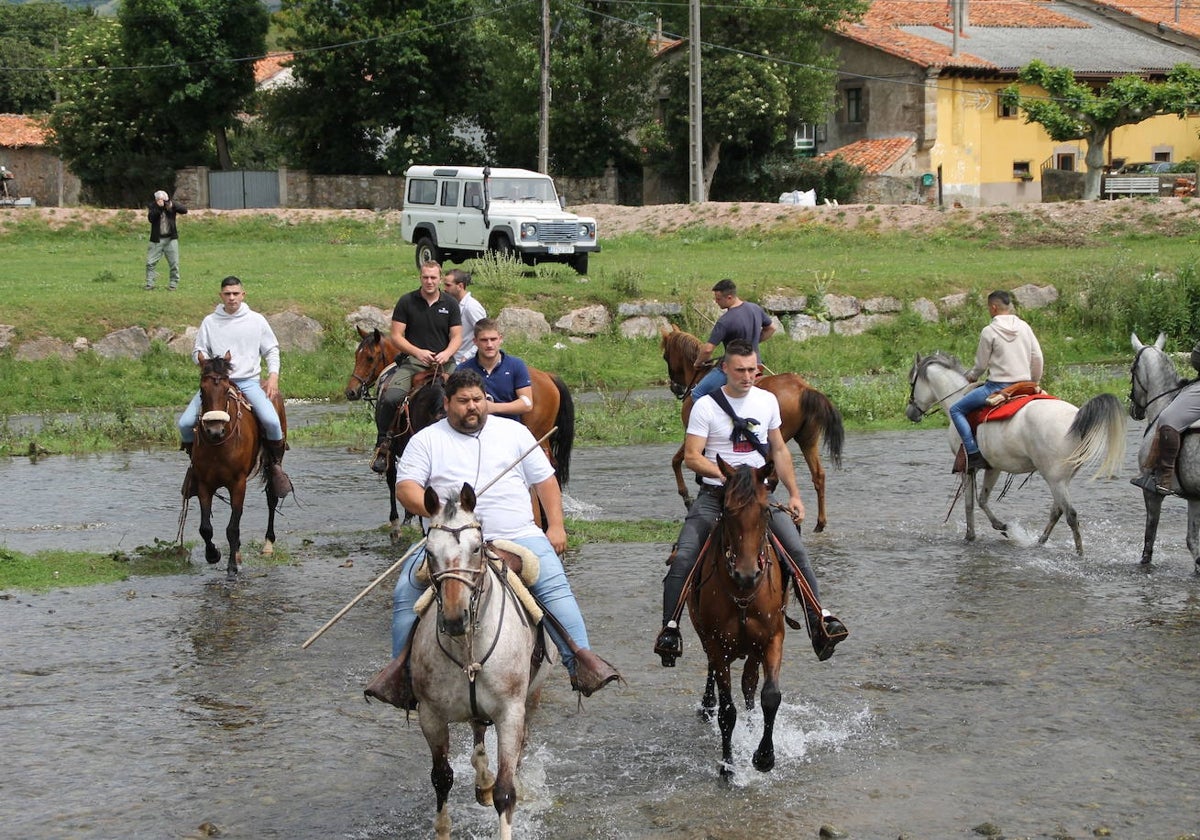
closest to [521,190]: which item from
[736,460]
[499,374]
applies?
[499,374]

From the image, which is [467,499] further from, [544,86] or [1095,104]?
[1095,104]

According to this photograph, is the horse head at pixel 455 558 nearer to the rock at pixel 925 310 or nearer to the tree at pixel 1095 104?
the rock at pixel 925 310

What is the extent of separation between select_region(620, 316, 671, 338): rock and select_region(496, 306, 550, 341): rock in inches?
56.8

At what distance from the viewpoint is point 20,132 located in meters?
67.1

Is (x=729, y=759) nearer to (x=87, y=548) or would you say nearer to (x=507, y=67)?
(x=87, y=548)

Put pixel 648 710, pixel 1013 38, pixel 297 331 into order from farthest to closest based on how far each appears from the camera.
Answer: pixel 1013 38 < pixel 297 331 < pixel 648 710

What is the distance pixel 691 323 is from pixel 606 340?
1.55 meters

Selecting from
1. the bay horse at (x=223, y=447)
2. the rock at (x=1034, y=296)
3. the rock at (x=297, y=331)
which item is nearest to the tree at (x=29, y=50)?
the rock at (x=297, y=331)

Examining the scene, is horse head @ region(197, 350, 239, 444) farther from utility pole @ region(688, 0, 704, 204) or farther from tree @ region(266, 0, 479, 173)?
tree @ region(266, 0, 479, 173)

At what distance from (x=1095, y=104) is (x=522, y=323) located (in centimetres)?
3421

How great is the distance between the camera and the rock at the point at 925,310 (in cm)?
2647

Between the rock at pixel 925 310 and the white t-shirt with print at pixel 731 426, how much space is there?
63.9 ft

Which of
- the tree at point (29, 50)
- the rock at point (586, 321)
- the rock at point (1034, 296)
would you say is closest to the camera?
the rock at point (586, 321)

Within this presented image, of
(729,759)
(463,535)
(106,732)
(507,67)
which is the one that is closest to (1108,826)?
(729,759)
